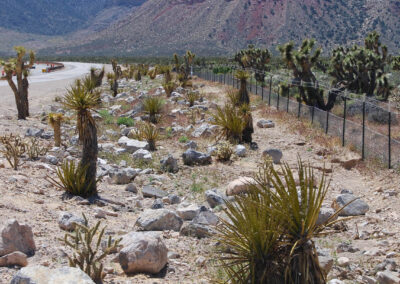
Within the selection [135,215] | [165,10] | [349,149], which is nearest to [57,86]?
[349,149]

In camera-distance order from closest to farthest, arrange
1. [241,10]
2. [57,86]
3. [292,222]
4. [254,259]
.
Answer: [292,222], [254,259], [57,86], [241,10]

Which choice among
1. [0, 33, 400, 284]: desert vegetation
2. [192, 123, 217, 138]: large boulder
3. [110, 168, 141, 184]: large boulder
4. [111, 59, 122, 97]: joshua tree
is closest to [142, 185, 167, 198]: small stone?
[0, 33, 400, 284]: desert vegetation

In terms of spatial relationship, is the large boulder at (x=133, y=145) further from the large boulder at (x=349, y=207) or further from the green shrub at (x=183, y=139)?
the large boulder at (x=349, y=207)

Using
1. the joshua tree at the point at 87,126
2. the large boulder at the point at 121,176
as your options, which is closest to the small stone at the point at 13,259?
the joshua tree at the point at 87,126

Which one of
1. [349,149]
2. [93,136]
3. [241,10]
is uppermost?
[241,10]

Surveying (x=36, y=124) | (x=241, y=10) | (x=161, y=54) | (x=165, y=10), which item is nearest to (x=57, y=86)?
(x=36, y=124)

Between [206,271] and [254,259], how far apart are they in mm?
1433

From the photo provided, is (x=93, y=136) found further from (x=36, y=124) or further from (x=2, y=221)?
(x=36, y=124)

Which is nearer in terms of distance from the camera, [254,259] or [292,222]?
[292,222]

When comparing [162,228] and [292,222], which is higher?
[292,222]

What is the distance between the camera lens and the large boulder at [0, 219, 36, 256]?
6316 millimetres

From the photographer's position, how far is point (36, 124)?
21422 mm

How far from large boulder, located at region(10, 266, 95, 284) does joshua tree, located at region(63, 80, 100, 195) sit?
5499 mm

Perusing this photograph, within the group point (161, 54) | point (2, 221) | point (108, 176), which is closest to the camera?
point (2, 221)
